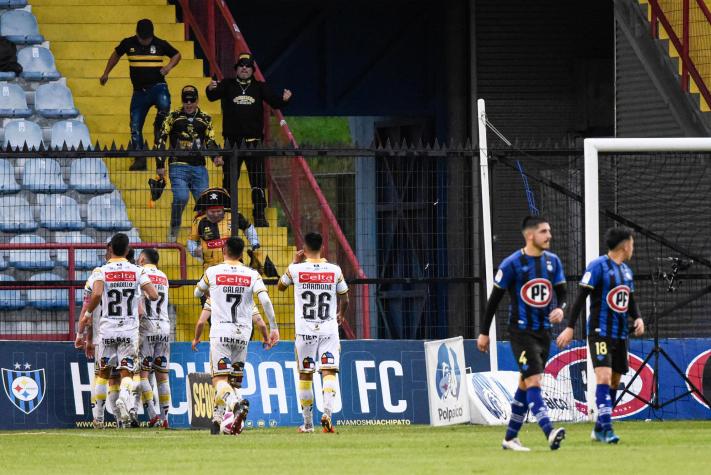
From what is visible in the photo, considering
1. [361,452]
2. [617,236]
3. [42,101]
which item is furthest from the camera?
[42,101]

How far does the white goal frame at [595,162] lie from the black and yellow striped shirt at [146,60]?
28.3ft

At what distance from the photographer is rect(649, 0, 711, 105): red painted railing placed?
72.9ft

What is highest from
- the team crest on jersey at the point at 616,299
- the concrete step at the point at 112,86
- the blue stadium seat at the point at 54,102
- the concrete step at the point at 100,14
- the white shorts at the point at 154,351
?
the concrete step at the point at 100,14

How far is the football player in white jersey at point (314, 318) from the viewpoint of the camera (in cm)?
1695

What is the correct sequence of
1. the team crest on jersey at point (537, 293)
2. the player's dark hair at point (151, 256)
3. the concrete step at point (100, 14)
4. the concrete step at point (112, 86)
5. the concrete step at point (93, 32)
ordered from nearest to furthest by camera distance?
the team crest on jersey at point (537, 293) → the player's dark hair at point (151, 256) → the concrete step at point (112, 86) → the concrete step at point (93, 32) → the concrete step at point (100, 14)

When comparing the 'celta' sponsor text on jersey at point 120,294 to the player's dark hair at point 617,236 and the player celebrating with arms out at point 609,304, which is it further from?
the player's dark hair at point 617,236

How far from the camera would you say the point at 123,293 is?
18.3 meters

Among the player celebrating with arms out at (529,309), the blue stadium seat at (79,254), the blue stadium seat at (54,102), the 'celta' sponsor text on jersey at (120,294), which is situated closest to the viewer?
the player celebrating with arms out at (529,309)

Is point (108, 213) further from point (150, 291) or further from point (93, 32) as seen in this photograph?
point (93, 32)

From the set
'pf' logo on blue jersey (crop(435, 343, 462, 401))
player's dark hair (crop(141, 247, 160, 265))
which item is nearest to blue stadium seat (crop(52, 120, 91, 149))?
player's dark hair (crop(141, 247, 160, 265))

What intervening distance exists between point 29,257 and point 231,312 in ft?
18.5

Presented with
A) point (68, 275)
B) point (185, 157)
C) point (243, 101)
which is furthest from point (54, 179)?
point (185, 157)

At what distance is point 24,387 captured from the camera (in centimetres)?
1895

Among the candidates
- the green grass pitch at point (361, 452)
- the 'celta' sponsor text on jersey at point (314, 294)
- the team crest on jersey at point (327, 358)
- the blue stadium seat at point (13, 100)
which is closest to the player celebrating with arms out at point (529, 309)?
the green grass pitch at point (361, 452)
